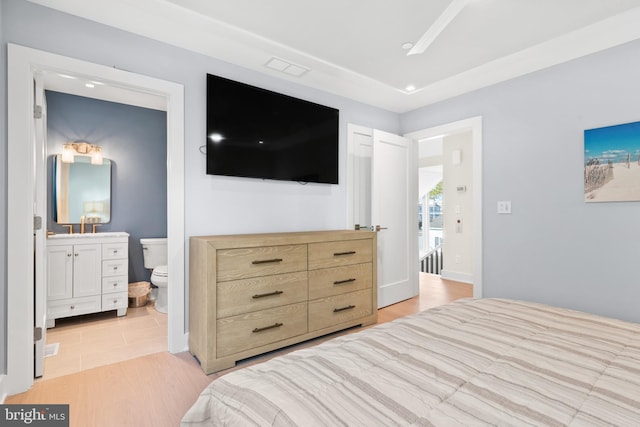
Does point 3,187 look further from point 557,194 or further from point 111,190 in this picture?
point 557,194

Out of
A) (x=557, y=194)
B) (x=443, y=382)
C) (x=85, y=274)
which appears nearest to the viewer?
(x=443, y=382)

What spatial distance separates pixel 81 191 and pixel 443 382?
162 inches

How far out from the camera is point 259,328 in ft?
7.54

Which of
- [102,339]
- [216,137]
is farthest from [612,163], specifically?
[102,339]

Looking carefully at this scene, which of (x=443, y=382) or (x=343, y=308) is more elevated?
(x=443, y=382)

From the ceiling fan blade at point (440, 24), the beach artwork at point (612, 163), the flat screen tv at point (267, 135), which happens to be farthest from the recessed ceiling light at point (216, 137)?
the beach artwork at point (612, 163)

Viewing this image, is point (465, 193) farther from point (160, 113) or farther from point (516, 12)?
point (160, 113)

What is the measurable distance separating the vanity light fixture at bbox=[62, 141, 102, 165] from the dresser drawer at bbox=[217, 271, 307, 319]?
265 centimetres

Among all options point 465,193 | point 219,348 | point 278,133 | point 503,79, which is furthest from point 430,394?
point 465,193

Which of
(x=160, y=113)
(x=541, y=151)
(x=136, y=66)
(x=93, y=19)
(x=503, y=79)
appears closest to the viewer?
(x=93, y=19)

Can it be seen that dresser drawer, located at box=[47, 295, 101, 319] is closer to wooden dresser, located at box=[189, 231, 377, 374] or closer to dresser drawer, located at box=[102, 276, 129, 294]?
dresser drawer, located at box=[102, 276, 129, 294]

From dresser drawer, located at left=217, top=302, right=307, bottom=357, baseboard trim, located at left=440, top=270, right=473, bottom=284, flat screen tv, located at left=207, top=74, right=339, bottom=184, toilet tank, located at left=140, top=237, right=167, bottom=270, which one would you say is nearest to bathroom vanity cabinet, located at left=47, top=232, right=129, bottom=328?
toilet tank, located at left=140, top=237, right=167, bottom=270

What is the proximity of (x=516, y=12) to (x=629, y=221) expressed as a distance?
1754 millimetres

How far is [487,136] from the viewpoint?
3162 millimetres
